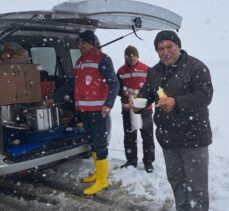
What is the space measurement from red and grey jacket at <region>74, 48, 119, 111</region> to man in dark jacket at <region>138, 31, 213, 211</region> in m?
1.17

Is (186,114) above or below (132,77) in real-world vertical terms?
below

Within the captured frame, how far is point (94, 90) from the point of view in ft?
→ 15.6

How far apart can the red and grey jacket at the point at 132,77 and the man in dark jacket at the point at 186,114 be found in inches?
73.5

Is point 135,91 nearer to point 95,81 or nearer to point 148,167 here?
point 95,81

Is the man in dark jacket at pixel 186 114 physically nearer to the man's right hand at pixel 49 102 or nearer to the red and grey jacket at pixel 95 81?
the red and grey jacket at pixel 95 81

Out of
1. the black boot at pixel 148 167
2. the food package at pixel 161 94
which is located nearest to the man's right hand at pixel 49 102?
the black boot at pixel 148 167

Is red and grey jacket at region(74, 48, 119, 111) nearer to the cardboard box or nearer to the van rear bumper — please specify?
the van rear bumper

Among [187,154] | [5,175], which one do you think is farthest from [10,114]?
[187,154]

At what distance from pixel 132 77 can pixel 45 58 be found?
4.55 feet

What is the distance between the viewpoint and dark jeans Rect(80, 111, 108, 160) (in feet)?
15.8

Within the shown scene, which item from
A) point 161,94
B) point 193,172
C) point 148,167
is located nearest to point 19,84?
point 148,167

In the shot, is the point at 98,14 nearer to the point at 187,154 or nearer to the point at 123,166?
the point at 187,154

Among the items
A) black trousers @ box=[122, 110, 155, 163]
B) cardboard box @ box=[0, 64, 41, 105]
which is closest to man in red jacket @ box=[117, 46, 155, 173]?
black trousers @ box=[122, 110, 155, 163]

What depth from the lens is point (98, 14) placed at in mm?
4055
